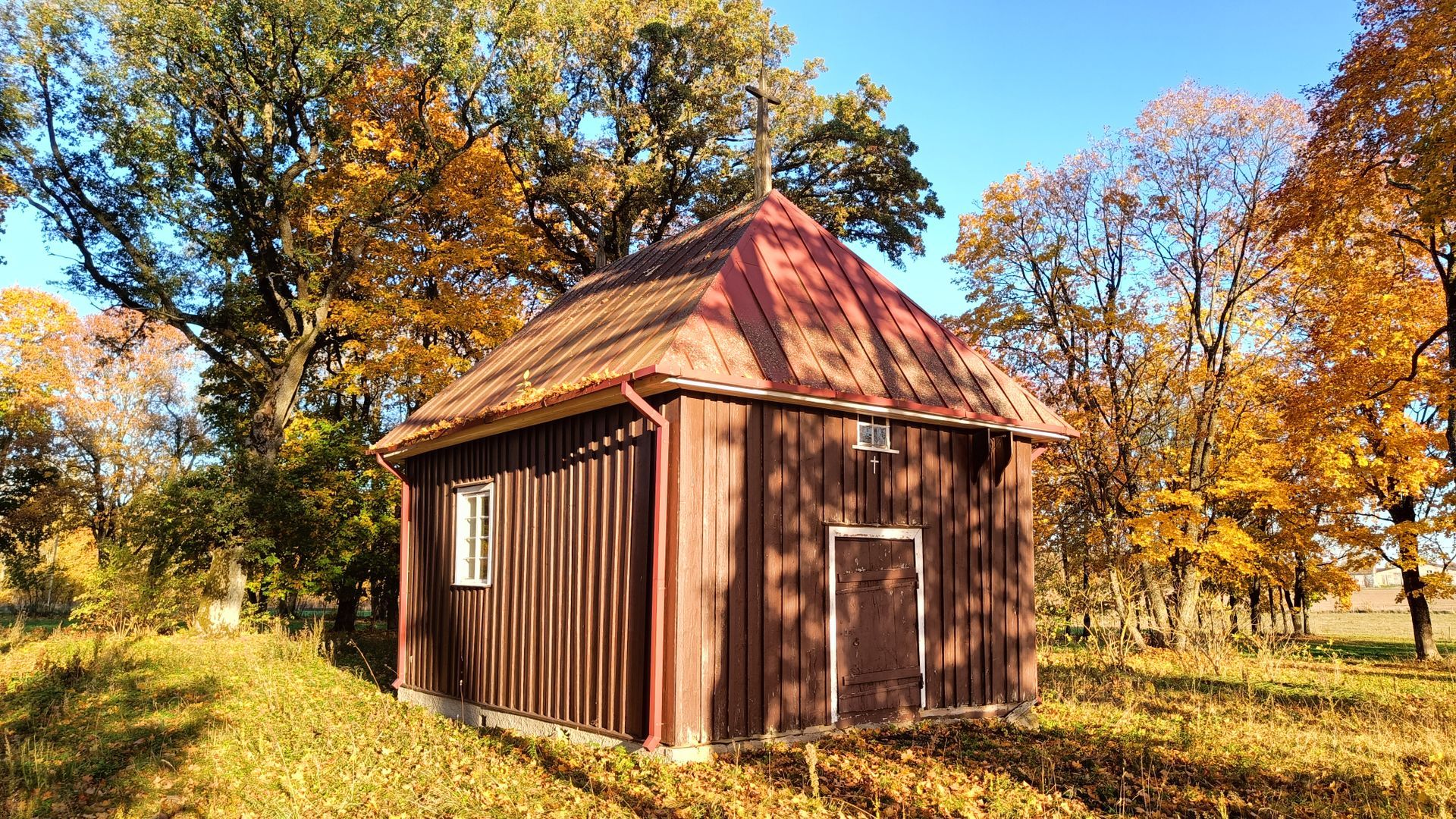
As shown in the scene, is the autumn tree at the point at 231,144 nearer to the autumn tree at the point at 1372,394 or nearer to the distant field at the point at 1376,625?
the autumn tree at the point at 1372,394

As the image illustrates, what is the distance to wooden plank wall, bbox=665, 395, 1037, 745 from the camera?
309 inches

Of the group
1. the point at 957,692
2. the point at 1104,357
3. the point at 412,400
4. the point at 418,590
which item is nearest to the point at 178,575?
the point at 412,400

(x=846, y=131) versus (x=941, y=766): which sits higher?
(x=846, y=131)

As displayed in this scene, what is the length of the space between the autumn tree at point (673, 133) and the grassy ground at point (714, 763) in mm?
14313

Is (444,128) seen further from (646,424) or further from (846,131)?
(646,424)

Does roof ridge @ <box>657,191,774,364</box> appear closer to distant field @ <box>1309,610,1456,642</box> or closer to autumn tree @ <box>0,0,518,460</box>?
autumn tree @ <box>0,0,518,460</box>

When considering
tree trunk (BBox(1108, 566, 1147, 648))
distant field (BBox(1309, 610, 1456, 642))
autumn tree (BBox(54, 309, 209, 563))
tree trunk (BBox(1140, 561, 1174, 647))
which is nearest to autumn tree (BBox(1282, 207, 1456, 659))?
tree trunk (BBox(1140, 561, 1174, 647))

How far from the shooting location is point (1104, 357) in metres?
20.5

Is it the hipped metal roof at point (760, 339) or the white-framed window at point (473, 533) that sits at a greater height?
the hipped metal roof at point (760, 339)

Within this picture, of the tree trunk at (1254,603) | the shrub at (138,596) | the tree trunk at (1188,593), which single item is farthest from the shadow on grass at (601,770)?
the tree trunk at (1254,603)

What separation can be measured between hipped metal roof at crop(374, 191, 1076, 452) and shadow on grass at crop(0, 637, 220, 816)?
3833 mm

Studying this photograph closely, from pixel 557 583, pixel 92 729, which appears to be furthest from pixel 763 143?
pixel 92 729

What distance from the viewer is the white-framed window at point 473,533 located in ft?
35.2

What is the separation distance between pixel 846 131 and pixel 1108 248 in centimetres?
693
